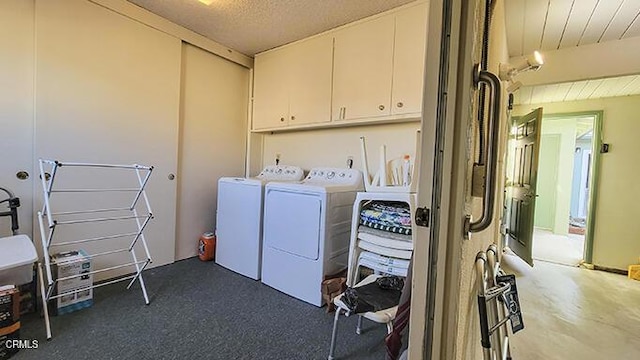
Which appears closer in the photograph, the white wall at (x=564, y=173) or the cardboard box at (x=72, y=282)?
the cardboard box at (x=72, y=282)

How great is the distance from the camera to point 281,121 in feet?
10.7

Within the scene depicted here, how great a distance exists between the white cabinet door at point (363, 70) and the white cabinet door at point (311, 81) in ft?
0.36

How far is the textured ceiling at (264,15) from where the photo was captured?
2400mm

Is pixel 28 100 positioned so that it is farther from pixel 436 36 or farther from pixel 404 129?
pixel 404 129

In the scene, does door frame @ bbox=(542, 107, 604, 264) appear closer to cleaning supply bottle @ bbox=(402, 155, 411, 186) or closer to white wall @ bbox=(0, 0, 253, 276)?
cleaning supply bottle @ bbox=(402, 155, 411, 186)

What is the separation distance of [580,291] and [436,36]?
346cm

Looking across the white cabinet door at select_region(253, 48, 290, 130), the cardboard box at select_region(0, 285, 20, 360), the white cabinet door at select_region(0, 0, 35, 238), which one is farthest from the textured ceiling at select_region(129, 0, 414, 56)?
the cardboard box at select_region(0, 285, 20, 360)

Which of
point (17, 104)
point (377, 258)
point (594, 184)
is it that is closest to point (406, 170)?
point (377, 258)

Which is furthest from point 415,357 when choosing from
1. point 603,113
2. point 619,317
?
point 603,113

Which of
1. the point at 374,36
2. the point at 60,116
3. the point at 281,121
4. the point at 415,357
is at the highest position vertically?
the point at 374,36

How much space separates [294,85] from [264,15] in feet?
2.43

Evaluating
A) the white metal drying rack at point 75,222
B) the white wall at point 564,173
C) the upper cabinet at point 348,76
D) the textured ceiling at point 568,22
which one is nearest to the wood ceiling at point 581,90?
the textured ceiling at point 568,22

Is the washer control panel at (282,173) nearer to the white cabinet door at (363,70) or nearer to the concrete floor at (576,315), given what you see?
the white cabinet door at (363,70)

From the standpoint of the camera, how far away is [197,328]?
1.89m
